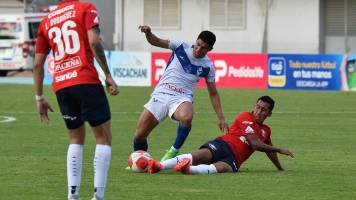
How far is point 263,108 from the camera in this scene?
12.8 m

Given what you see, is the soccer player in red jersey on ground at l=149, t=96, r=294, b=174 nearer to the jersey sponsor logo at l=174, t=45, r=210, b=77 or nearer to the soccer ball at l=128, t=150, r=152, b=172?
the soccer ball at l=128, t=150, r=152, b=172

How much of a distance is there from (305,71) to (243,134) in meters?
22.8

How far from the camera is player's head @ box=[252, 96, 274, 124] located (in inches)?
503

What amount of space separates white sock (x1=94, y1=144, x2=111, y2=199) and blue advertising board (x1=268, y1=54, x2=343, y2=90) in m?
25.8

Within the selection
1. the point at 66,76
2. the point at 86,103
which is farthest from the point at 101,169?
the point at 66,76

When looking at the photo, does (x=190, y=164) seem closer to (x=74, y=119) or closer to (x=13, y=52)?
(x=74, y=119)

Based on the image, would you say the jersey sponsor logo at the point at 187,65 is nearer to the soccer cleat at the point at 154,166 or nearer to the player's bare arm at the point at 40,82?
the soccer cleat at the point at 154,166

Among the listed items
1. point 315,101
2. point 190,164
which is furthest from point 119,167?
point 315,101

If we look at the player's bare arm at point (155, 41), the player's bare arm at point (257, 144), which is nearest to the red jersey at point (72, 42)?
the player's bare arm at point (155, 41)

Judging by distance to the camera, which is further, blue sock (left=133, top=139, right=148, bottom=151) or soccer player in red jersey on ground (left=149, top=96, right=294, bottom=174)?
blue sock (left=133, top=139, right=148, bottom=151)

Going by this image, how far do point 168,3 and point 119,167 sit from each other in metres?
40.5

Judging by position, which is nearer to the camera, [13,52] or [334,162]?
[334,162]

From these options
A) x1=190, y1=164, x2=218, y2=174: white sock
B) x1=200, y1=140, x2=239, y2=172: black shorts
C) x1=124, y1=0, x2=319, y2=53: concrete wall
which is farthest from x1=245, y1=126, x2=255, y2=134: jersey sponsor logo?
x1=124, y1=0, x2=319, y2=53: concrete wall

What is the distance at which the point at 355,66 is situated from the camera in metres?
34.6
